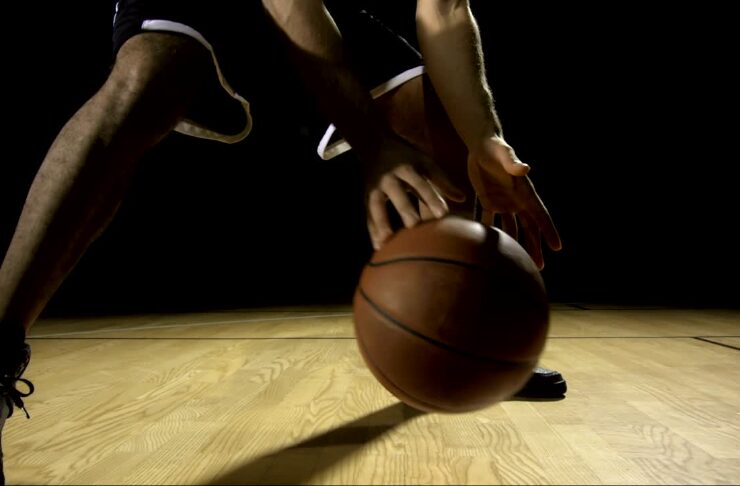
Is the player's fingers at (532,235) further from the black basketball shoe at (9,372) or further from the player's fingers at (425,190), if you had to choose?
the black basketball shoe at (9,372)

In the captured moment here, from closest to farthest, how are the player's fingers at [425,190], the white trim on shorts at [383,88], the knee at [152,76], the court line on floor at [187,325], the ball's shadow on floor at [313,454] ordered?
the player's fingers at [425,190] < the ball's shadow on floor at [313,454] < the knee at [152,76] < the white trim on shorts at [383,88] < the court line on floor at [187,325]

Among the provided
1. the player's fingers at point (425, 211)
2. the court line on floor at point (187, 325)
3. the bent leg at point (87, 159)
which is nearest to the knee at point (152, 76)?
the bent leg at point (87, 159)

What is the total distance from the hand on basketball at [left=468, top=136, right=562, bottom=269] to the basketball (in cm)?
20

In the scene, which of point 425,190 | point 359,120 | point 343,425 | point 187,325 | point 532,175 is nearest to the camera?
point 425,190

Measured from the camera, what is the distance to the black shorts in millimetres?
977

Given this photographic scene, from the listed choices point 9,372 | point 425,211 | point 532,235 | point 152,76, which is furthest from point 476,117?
point 9,372

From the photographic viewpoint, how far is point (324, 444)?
98 centimetres

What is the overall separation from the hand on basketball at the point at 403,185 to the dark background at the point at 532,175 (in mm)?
3695

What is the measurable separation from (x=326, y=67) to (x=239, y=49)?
36 cm

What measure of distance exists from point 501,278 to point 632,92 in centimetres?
444

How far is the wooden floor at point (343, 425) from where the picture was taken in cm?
84

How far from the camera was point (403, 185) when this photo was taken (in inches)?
29.2

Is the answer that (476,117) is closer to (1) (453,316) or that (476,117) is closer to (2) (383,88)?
(2) (383,88)

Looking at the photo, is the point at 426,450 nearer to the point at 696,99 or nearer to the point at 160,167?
the point at 160,167
